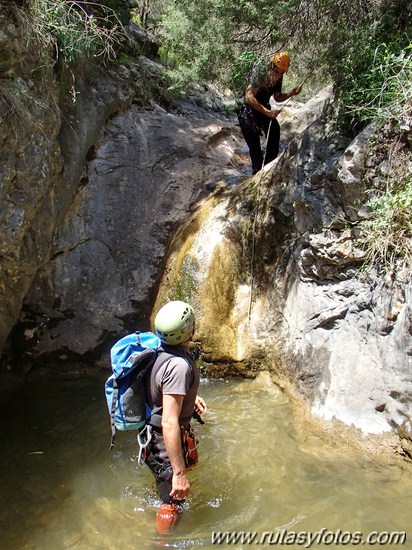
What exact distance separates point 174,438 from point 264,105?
5.32 meters

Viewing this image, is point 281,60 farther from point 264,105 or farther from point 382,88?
point 382,88

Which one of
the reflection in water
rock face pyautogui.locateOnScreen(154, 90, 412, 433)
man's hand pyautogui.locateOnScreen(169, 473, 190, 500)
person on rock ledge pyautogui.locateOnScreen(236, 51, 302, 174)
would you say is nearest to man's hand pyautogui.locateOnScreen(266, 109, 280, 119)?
person on rock ledge pyautogui.locateOnScreen(236, 51, 302, 174)

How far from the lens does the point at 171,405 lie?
2.89 metres

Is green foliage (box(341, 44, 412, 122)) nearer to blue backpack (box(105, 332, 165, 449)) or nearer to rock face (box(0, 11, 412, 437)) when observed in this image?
rock face (box(0, 11, 412, 437))

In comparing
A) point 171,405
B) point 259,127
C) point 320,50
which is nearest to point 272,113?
point 259,127

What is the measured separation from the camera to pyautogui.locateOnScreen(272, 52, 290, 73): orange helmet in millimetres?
5816

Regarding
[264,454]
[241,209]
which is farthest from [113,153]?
[264,454]

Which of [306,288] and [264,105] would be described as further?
[264,105]

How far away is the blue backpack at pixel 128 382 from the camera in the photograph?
307 cm

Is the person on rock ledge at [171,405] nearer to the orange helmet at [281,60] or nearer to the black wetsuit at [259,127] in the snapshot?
the orange helmet at [281,60]

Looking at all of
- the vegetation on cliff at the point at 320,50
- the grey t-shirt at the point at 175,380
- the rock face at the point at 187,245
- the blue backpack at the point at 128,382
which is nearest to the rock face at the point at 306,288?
the rock face at the point at 187,245

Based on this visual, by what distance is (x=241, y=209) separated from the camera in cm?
648

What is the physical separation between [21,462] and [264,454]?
89.0 inches

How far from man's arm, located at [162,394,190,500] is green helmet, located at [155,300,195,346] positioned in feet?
1.25
